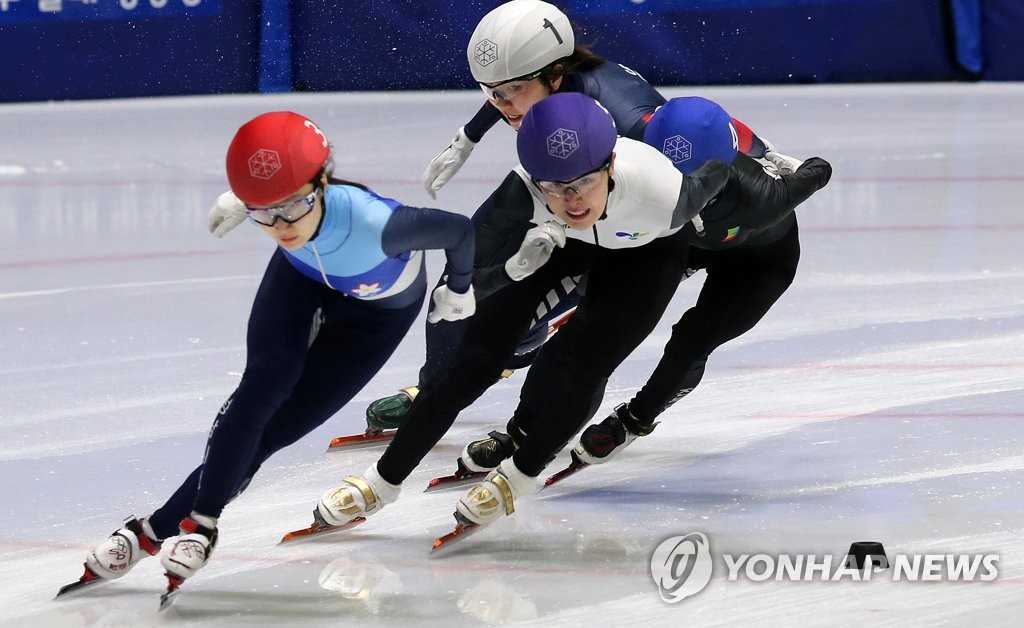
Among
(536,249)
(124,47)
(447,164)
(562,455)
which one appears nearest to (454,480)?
(562,455)

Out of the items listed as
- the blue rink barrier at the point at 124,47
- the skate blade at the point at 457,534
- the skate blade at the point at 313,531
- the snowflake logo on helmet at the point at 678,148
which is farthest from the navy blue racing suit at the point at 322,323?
the blue rink barrier at the point at 124,47

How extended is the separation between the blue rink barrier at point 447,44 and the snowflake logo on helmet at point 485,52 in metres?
5.86

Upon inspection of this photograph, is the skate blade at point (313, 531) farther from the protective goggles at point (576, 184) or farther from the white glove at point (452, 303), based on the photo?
the protective goggles at point (576, 184)

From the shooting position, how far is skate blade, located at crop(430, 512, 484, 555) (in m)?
3.50

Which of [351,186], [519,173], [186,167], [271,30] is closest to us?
[351,186]

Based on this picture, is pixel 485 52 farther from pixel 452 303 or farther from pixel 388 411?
pixel 388 411

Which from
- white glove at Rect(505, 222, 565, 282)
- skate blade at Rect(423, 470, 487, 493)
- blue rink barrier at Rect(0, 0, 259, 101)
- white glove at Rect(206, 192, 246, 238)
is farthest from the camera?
blue rink barrier at Rect(0, 0, 259, 101)

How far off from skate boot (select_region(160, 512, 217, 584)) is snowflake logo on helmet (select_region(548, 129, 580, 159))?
44.4 inches

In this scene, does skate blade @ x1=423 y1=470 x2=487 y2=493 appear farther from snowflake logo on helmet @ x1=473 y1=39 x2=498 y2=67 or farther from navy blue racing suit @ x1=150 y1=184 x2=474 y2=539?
snowflake logo on helmet @ x1=473 y1=39 x2=498 y2=67

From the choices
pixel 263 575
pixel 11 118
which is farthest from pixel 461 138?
pixel 11 118

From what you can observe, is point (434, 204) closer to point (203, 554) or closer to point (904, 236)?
point (904, 236)

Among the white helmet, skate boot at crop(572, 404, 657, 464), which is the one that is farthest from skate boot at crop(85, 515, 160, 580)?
the white helmet

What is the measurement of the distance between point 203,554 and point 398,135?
5585 mm

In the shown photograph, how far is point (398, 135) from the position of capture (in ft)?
27.6
